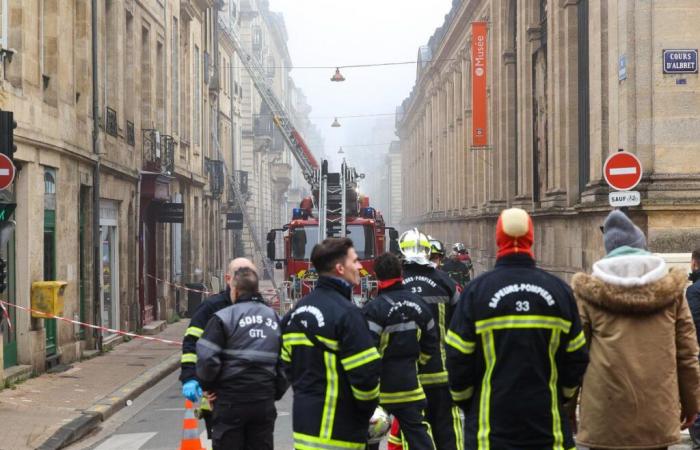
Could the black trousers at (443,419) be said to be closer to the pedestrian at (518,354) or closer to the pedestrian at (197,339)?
the pedestrian at (197,339)

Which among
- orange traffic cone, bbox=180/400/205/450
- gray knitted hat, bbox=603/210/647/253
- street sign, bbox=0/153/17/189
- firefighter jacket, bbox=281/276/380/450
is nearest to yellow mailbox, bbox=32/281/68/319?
street sign, bbox=0/153/17/189

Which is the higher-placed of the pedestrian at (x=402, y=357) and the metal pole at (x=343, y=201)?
the metal pole at (x=343, y=201)

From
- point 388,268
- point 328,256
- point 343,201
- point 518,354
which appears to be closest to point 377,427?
point 388,268

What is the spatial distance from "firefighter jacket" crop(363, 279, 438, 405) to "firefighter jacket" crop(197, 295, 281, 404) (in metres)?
0.76

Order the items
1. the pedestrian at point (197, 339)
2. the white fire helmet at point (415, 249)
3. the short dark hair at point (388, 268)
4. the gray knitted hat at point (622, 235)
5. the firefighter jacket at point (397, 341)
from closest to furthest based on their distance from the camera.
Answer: the gray knitted hat at point (622, 235), the firefighter jacket at point (397, 341), the pedestrian at point (197, 339), the short dark hair at point (388, 268), the white fire helmet at point (415, 249)

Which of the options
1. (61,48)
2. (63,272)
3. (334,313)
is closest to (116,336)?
(63,272)

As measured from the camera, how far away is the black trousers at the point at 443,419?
7.54m

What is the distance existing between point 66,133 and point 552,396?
1378 cm

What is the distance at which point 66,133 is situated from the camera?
17484mm

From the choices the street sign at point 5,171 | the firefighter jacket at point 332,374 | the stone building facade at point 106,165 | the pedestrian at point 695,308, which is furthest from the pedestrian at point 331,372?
the stone building facade at point 106,165

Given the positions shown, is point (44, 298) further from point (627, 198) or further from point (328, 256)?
point (328, 256)

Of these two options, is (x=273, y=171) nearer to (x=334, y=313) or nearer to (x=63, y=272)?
(x=63, y=272)

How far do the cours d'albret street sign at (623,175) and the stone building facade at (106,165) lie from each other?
7823 mm

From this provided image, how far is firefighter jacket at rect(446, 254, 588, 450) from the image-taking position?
498 centimetres
